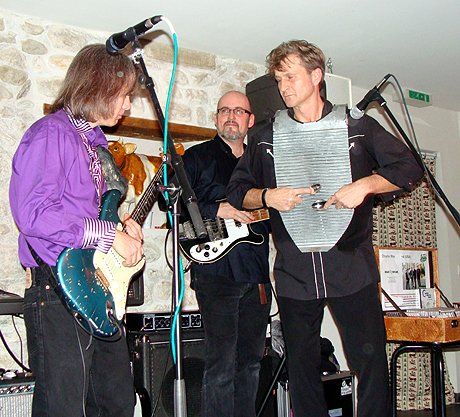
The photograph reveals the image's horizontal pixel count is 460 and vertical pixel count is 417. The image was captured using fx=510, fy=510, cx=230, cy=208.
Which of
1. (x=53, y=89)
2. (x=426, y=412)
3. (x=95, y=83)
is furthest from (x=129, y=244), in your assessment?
(x=426, y=412)

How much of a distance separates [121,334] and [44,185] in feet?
2.04

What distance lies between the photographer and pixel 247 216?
9.54ft

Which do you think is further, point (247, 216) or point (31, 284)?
point (247, 216)

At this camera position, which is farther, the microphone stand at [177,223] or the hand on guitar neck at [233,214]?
the hand on guitar neck at [233,214]

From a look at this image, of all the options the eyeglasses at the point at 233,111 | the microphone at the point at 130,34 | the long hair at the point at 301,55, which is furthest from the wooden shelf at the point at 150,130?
the microphone at the point at 130,34

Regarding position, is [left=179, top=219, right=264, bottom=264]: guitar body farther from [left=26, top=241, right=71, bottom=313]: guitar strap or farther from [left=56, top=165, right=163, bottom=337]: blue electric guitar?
[left=26, top=241, right=71, bottom=313]: guitar strap

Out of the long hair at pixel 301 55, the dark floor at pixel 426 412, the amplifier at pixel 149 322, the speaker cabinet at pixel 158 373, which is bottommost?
the dark floor at pixel 426 412

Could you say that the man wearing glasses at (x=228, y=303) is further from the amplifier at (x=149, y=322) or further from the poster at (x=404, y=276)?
the poster at (x=404, y=276)

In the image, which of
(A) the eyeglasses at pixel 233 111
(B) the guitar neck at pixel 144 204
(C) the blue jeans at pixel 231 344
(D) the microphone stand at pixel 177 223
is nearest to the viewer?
(D) the microphone stand at pixel 177 223

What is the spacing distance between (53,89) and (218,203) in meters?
1.40

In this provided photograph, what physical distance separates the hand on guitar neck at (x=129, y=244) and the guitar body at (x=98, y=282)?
0.05 m

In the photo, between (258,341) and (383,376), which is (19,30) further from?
(383,376)

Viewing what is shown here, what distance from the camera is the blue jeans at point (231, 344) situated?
2.59 meters

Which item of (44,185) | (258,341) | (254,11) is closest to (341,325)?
(258,341)
